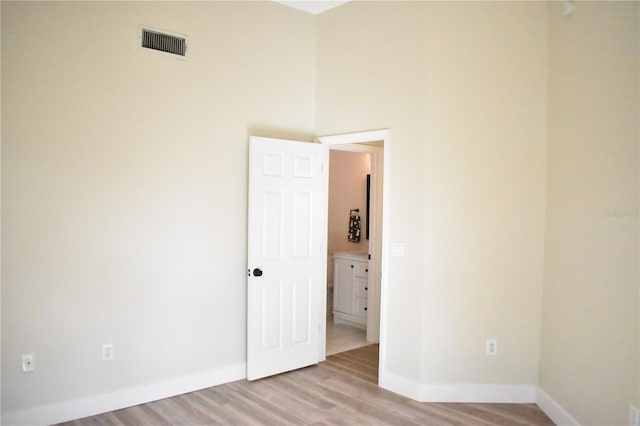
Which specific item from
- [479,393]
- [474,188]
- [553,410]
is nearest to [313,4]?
[474,188]

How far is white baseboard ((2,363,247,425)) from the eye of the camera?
291 cm

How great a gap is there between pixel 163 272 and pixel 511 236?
2.70 meters

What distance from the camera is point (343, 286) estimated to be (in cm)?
558

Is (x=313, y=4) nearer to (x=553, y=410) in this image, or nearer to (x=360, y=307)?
(x=360, y=307)

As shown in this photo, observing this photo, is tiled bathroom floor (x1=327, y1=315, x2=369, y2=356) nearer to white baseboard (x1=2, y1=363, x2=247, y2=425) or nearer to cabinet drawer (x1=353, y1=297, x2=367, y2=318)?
cabinet drawer (x1=353, y1=297, x2=367, y2=318)

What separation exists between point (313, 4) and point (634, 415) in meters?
3.86

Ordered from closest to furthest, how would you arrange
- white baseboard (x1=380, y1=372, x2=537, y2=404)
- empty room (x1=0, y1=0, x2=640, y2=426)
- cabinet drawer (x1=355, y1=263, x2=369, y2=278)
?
empty room (x1=0, y1=0, x2=640, y2=426) < white baseboard (x1=380, y1=372, x2=537, y2=404) < cabinet drawer (x1=355, y1=263, x2=369, y2=278)

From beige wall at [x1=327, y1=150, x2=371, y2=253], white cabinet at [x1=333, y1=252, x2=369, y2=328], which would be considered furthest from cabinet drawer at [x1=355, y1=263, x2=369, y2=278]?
beige wall at [x1=327, y1=150, x2=371, y2=253]

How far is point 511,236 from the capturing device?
340cm

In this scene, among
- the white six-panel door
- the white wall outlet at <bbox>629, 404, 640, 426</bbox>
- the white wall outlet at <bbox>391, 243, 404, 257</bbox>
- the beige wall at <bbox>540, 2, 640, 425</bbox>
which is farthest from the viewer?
the white six-panel door

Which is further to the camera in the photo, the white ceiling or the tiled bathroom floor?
the tiled bathroom floor

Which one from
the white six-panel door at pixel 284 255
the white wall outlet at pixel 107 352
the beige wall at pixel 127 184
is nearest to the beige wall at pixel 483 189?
the white six-panel door at pixel 284 255

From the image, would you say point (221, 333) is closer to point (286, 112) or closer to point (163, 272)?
point (163, 272)

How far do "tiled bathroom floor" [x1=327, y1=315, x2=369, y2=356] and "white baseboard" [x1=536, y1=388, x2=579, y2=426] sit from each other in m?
1.89
